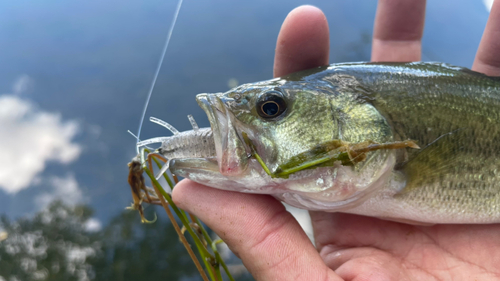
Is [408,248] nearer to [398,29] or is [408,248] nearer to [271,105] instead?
[271,105]

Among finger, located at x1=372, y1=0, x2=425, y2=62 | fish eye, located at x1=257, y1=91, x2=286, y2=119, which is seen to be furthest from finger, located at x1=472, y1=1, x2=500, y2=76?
fish eye, located at x1=257, y1=91, x2=286, y2=119

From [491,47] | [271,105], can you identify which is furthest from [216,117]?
[491,47]

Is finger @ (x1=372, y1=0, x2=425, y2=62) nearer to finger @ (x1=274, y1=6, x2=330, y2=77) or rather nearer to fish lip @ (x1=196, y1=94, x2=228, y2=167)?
finger @ (x1=274, y1=6, x2=330, y2=77)

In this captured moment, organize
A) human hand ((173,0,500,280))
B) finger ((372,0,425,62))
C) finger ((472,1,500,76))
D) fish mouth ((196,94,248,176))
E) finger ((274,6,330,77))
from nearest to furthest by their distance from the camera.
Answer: fish mouth ((196,94,248,176)), human hand ((173,0,500,280)), finger ((274,6,330,77)), finger ((472,1,500,76)), finger ((372,0,425,62))

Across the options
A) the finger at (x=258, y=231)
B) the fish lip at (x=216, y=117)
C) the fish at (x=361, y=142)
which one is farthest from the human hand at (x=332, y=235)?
the fish lip at (x=216, y=117)

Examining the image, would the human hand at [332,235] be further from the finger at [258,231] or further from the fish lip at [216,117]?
the fish lip at [216,117]

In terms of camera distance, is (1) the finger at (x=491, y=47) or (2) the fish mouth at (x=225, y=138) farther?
(1) the finger at (x=491, y=47)

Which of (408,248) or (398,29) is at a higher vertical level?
(398,29)
